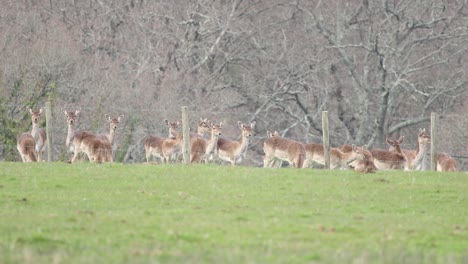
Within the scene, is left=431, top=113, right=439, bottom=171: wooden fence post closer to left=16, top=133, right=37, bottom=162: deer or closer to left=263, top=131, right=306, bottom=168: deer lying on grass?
left=263, top=131, right=306, bottom=168: deer lying on grass

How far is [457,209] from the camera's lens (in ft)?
62.4

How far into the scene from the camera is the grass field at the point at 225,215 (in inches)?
522

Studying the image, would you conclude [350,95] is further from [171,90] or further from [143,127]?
[143,127]

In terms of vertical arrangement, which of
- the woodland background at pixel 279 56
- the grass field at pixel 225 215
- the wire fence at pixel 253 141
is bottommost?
the grass field at pixel 225 215

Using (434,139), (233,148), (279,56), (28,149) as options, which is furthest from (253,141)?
(434,139)

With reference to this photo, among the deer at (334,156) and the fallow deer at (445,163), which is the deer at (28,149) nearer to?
the deer at (334,156)

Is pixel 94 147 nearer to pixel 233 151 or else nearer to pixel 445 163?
pixel 233 151

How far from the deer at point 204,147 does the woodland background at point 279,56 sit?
13.9m

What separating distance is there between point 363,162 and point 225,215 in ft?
31.2

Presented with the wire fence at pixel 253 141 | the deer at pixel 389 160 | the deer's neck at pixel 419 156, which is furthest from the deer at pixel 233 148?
the wire fence at pixel 253 141

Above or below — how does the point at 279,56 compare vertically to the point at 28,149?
above

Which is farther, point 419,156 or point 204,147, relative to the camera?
point 419,156

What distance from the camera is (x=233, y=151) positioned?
3039cm

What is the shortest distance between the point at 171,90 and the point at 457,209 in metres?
27.7
